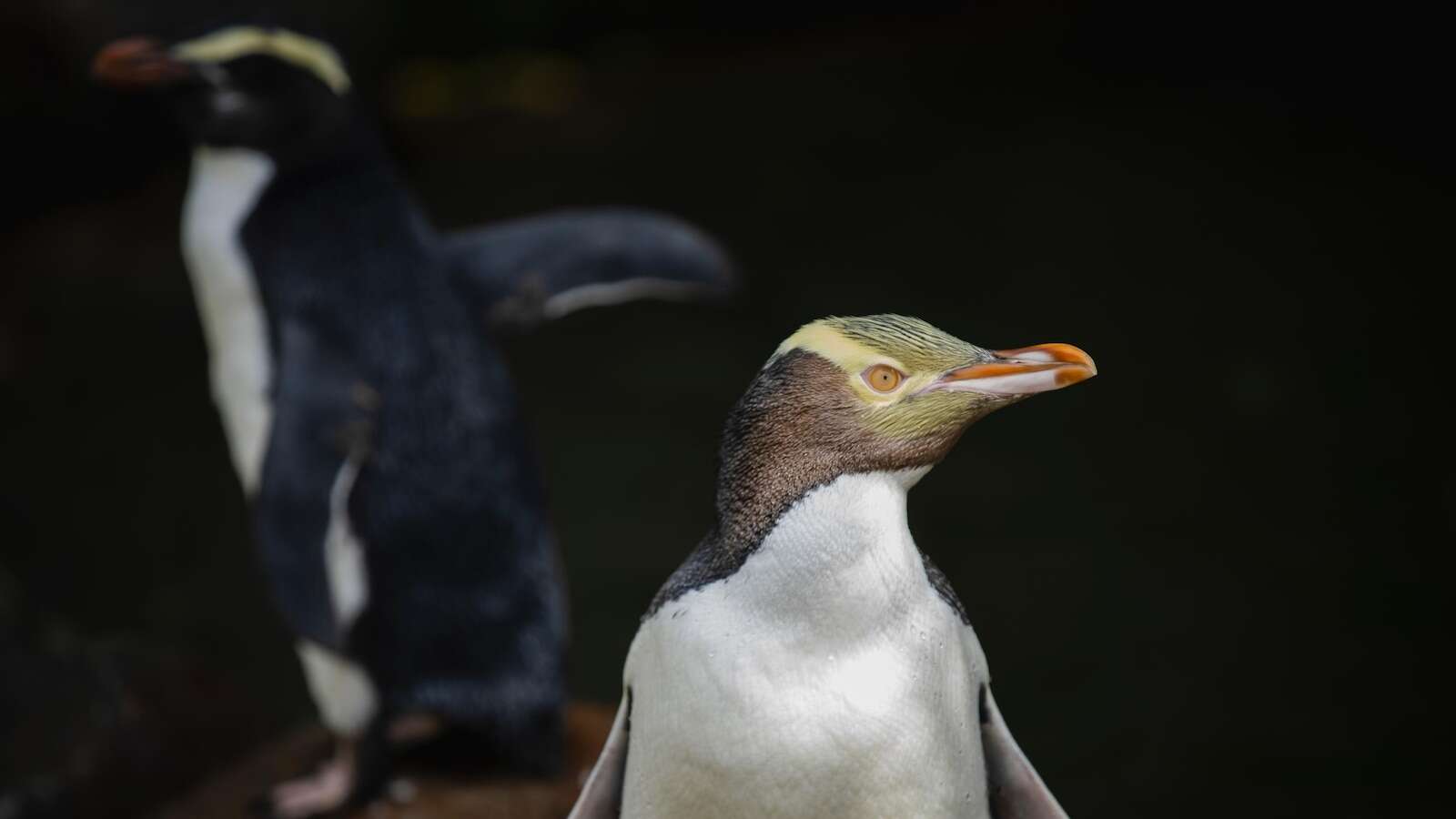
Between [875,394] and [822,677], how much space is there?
0.76ft

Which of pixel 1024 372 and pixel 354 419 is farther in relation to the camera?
pixel 354 419

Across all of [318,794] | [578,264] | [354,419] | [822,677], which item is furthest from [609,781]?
[578,264]

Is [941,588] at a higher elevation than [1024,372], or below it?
below

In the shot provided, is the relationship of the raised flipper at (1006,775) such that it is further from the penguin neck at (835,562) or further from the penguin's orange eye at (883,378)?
the penguin's orange eye at (883,378)

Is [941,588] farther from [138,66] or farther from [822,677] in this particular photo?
[138,66]

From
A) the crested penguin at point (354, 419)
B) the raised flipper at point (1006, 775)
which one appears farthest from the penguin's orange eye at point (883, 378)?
the crested penguin at point (354, 419)

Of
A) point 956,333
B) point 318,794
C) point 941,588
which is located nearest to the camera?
point 941,588

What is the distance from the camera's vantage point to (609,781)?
1560mm

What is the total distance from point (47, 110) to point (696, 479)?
110 inches

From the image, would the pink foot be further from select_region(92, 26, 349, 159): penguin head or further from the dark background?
select_region(92, 26, 349, 159): penguin head

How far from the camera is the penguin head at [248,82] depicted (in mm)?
2414

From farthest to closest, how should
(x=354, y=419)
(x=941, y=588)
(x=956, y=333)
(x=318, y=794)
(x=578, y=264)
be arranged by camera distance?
(x=956, y=333) → (x=578, y=264) → (x=318, y=794) → (x=354, y=419) → (x=941, y=588)

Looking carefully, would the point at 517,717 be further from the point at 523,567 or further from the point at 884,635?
the point at 884,635

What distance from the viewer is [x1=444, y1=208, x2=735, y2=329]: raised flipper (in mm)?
2592
